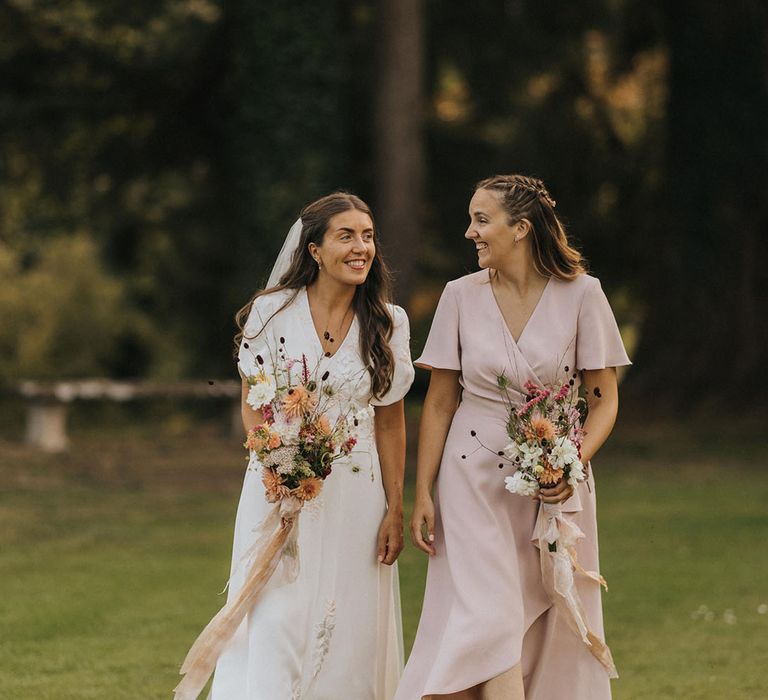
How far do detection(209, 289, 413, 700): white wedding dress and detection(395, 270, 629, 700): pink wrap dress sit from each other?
327 mm

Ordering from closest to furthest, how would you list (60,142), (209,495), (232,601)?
(232,601)
(209,495)
(60,142)

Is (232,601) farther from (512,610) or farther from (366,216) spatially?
(366,216)

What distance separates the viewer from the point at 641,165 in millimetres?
23047

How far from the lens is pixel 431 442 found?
5344mm

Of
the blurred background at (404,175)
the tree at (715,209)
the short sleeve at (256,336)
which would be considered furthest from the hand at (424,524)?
the tree at (715,209)

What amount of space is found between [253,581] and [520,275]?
1472 mm

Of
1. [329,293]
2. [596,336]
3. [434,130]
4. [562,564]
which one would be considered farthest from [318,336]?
[434,130]

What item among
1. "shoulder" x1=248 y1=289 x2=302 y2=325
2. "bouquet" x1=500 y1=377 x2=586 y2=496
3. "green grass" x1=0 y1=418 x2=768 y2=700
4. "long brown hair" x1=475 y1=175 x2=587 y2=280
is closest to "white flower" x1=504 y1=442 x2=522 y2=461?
"bouquet" x1=500 y1=377 x2=586 y2=496

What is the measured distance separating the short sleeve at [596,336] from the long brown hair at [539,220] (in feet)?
0.37

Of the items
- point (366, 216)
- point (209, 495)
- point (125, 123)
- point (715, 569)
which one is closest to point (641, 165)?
point (125, 123)

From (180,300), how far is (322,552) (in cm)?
2143

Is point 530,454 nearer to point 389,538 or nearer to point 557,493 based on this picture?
point 557,493

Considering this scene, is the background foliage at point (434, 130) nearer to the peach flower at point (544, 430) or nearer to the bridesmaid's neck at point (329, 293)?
the bridesmaid's neck at point (329, 293)

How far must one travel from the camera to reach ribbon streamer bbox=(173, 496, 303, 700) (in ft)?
17.6
